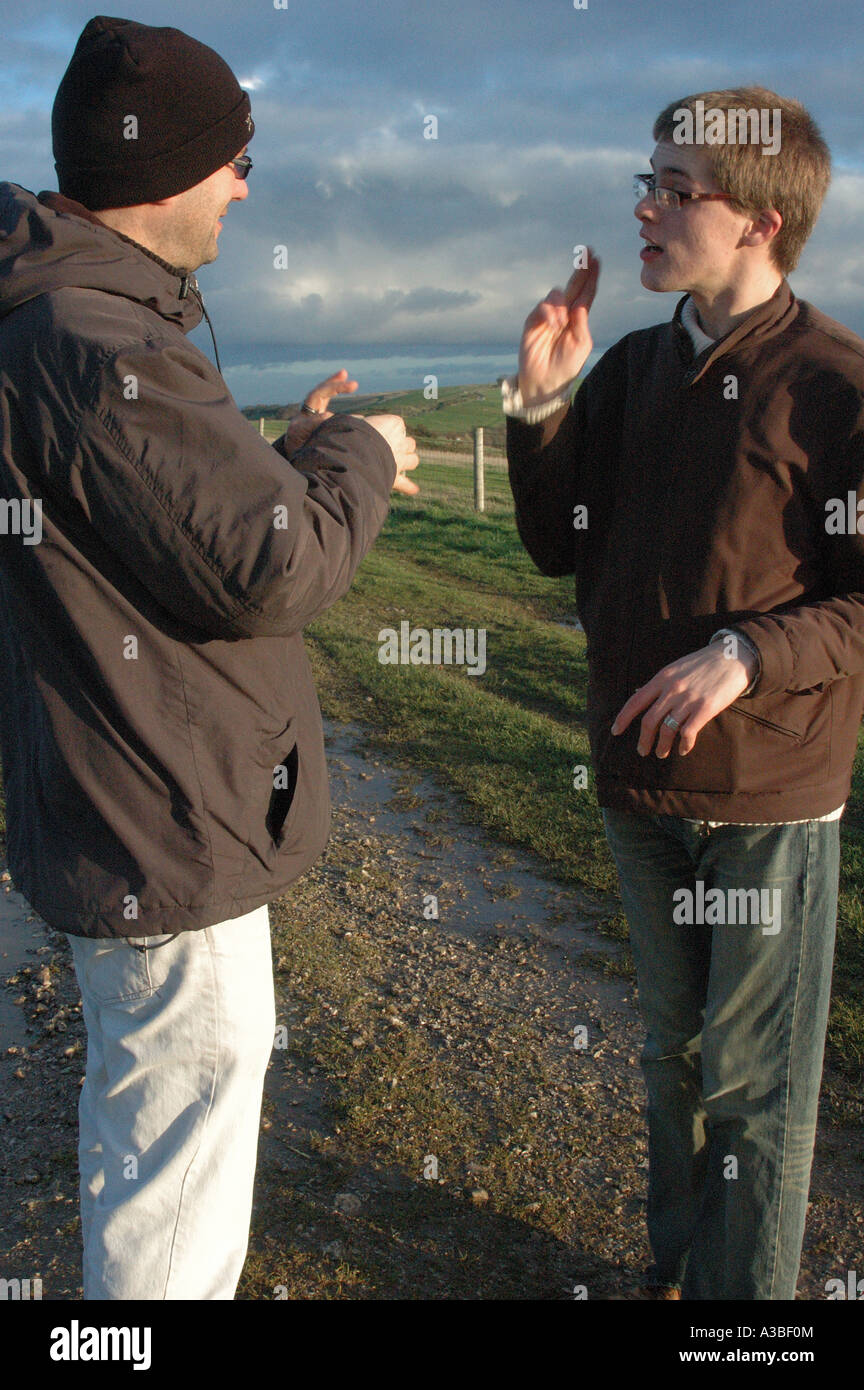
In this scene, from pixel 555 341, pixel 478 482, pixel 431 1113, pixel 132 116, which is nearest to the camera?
pixel 132 116

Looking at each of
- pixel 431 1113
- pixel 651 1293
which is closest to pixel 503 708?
pixel 431 1113

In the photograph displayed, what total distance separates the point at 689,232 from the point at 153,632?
1.41 m

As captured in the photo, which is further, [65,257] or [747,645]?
[747,645]

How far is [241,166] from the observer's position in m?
2.24

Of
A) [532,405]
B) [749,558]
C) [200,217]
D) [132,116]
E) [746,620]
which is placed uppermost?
[132,116]

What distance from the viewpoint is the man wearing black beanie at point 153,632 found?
178 centimetres

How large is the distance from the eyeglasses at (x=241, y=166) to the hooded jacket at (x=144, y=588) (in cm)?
24

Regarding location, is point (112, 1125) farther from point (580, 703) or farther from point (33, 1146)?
point (580, 703)

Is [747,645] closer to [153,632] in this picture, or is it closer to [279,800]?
[279,800]

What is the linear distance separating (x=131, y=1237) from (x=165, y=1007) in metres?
0.40

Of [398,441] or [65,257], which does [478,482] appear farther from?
[65,257]

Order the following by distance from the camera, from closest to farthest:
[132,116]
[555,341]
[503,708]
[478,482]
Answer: [132,116]
[555,341]
[503,708]
[478,482]

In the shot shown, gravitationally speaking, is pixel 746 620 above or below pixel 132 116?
below
